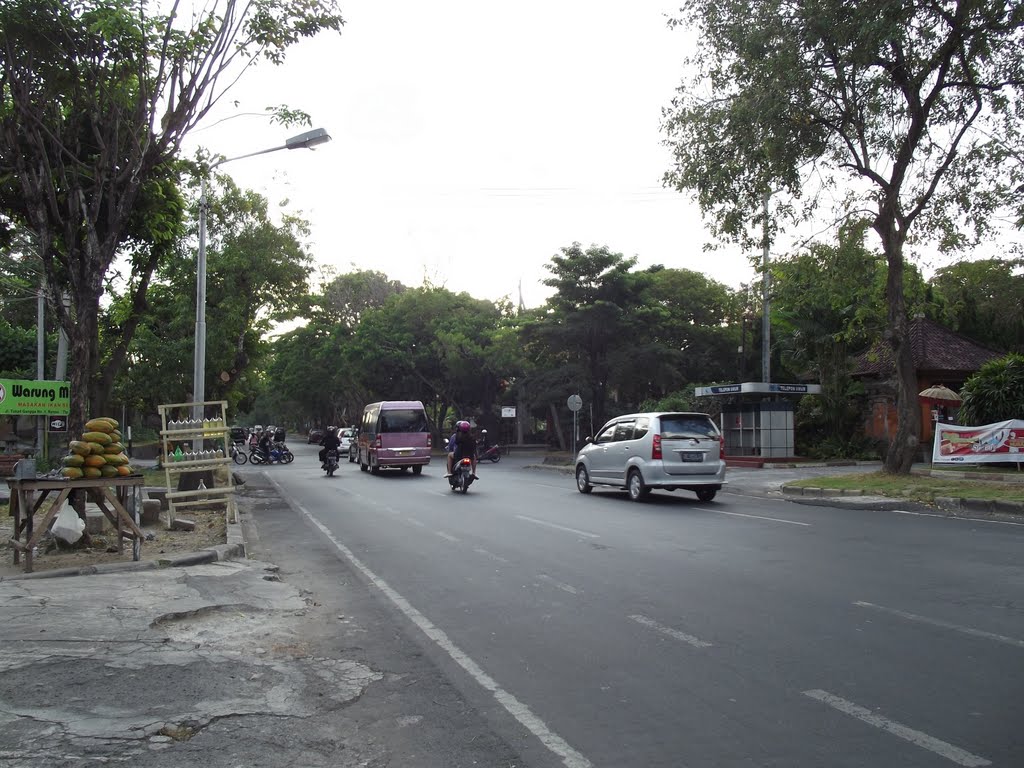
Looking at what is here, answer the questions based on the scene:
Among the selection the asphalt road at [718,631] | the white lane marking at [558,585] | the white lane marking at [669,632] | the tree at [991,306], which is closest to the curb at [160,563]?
the asphalt road at [718,631]

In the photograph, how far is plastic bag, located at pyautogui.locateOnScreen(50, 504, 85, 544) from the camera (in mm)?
9633

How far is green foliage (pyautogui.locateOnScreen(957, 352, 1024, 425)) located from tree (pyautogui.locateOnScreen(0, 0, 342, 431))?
66.4 feet

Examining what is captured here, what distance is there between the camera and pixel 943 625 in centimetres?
636

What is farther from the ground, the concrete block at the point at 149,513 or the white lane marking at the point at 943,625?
the concrete block at the point at 149,513

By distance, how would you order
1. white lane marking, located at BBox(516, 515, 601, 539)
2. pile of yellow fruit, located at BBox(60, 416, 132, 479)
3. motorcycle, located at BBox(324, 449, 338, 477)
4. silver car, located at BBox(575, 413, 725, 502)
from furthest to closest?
motorcycle, located at BBox(324, 449, 338, 477)
silver car, located at BBox(575, 413, 725, 502)
white lane marking, located at BBox(516, 515, 601, 539)
pile of yellow fruit, located at BBox(60, 416, 132, 479)

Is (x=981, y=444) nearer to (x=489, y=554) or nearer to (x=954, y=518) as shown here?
(x=954, y=518)

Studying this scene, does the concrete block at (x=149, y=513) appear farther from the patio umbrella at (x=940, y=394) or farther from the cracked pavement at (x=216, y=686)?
the patio umbrella at (x=940, y=394)

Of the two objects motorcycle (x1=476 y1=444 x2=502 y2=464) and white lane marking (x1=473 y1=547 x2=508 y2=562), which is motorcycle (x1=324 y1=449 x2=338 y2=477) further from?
white lane marking (x1=473 y1=547 x2=508 y2=562)

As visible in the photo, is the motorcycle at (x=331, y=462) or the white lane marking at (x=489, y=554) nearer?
the white lane marking at (x=489, y=554)

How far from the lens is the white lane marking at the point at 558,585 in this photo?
7.93 metres

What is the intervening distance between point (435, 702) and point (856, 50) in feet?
54.3

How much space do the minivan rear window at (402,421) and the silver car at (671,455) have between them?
11579 mm

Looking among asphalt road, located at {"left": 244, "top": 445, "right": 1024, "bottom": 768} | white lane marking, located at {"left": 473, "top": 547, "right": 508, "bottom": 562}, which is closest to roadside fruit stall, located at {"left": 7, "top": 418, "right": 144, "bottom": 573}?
asphalt road, located at {"left": 244, "top": 445, "right": 1024, "bottom": 768}

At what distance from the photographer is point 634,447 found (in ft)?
56.4
